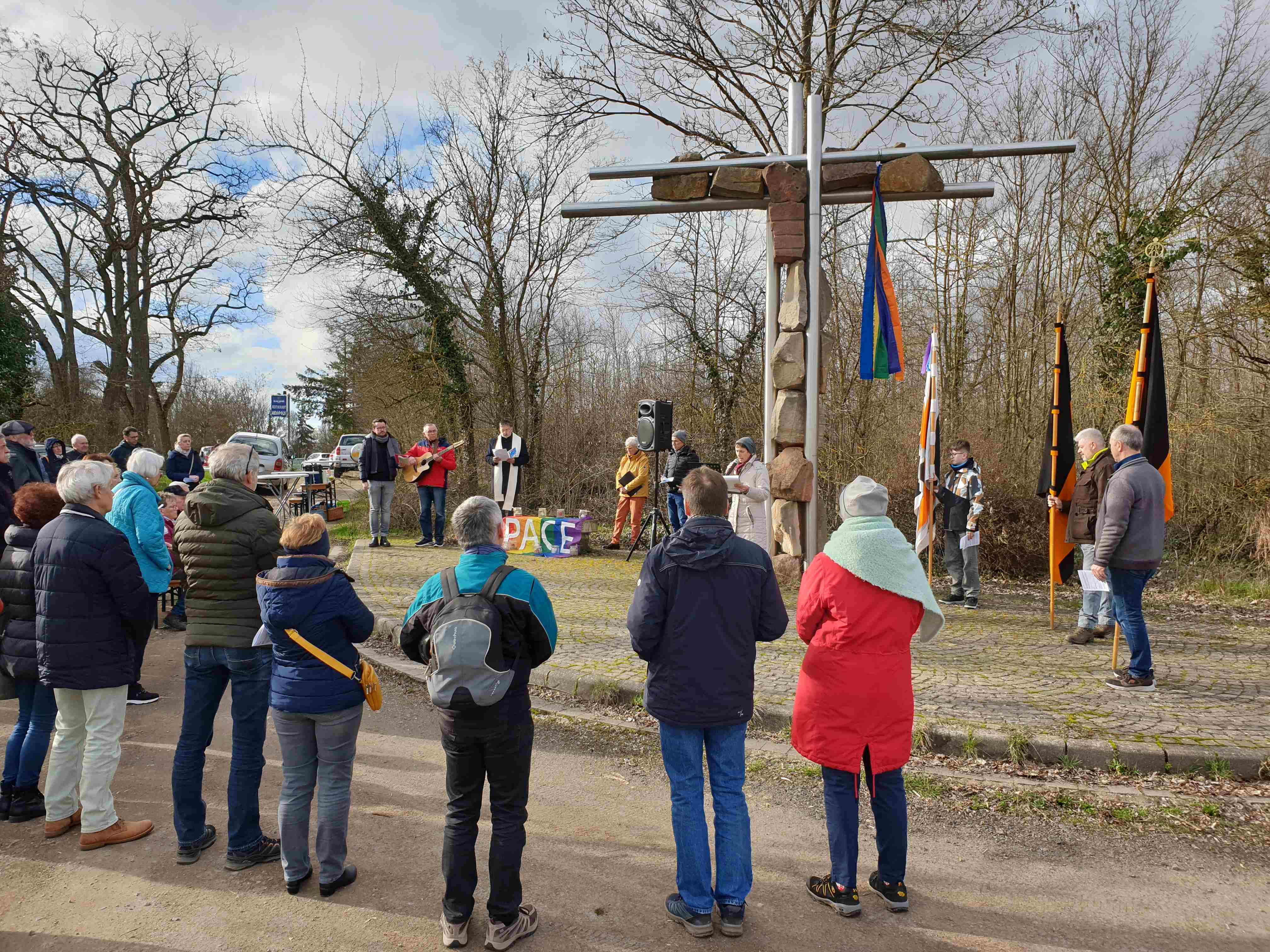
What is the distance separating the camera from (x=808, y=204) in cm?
888

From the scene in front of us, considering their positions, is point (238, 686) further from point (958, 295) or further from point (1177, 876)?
point (958, 295)

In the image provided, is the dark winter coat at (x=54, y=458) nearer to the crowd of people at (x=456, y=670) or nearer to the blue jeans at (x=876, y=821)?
the crowd of people at (x=456, y=670)

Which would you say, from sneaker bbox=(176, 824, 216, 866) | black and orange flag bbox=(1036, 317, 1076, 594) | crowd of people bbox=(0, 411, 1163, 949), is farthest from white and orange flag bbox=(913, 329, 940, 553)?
sneaker bbox=(176, 824, 216, 866)

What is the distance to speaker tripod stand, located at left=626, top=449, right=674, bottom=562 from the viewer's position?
1158 cm

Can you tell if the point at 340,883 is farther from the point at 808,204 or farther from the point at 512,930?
the point at 808,204

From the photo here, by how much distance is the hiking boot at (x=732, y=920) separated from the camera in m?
3.07

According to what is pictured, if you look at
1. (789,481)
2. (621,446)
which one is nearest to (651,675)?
(789,481)

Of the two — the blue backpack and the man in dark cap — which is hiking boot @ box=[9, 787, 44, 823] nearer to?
the blue backpack

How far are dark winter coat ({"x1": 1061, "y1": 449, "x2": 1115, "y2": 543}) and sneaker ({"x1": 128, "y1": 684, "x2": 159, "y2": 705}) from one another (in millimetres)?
7566

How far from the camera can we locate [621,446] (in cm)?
1877

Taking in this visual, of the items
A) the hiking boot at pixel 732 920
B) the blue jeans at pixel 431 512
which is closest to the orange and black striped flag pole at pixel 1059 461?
the hiking boot at pixel 732 920

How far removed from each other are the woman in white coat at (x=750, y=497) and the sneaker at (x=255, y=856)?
Answer: 6192 mm

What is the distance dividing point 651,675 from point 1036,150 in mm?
7393

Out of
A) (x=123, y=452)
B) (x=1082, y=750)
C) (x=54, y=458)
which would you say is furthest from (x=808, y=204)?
(x=54, y=458)
